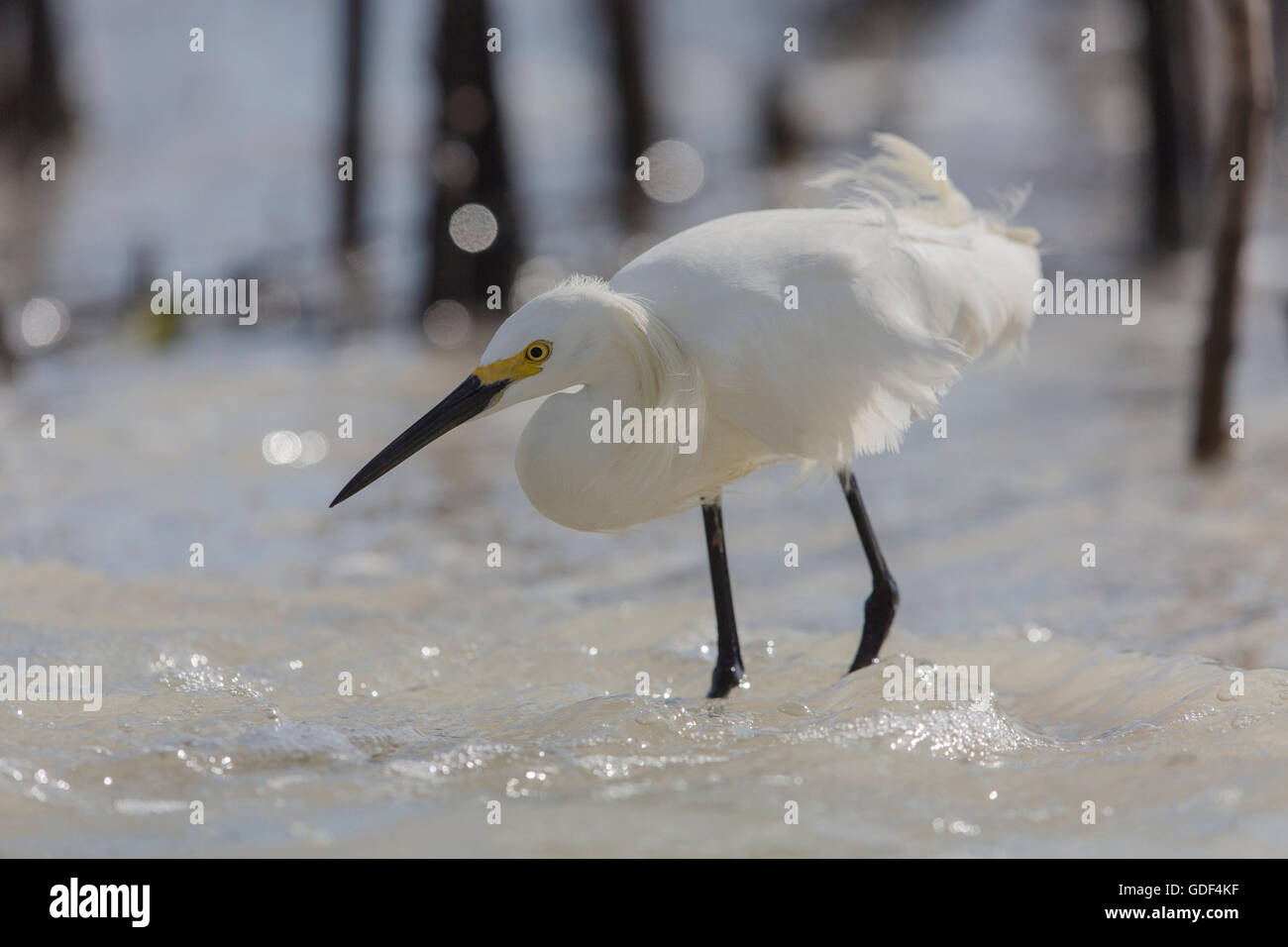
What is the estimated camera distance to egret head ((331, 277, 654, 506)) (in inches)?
163

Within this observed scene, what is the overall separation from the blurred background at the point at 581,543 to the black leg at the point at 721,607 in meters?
0.12

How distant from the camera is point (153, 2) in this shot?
28016 millimetres

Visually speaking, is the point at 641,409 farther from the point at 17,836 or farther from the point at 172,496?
the point at 172,496

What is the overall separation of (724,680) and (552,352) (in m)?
1.37

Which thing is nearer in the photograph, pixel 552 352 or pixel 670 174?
pixel 552 352

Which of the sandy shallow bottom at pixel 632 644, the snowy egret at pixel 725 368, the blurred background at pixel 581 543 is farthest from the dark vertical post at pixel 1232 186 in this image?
the snowy egret at pixel 725 368

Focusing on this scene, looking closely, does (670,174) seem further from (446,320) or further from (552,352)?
(552,352)

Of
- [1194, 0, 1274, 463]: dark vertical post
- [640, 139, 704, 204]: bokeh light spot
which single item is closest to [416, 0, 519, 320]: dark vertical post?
[640, 139, 704, 204]: bokeh light spot

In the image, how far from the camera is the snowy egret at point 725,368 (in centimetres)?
421

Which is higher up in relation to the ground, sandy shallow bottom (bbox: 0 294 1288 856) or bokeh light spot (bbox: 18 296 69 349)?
bokeh light spot (bbox: 18 296 69 349)

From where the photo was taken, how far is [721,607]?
4.95 m

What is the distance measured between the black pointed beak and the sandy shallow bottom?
79 cm

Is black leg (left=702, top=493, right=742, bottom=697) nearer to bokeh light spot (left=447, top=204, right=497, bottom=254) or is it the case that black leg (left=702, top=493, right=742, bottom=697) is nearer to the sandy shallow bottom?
the sandy shallow bottom

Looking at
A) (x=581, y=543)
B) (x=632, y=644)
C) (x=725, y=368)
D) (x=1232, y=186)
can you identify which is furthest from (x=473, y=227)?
(x=725, y=368)
